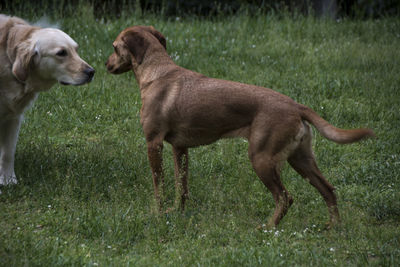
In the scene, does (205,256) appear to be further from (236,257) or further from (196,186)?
(196,186)

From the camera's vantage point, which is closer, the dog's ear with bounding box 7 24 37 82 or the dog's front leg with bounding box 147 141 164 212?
the dog's front leg with bounding box 147 141 164 212

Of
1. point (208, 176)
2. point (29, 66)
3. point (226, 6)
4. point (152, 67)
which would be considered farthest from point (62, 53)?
point (226, 6)

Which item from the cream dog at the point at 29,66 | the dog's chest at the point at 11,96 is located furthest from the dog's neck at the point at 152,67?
the dog's chest at the point at 11,96

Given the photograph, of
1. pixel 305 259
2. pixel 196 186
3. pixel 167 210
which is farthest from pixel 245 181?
pixel 305 259

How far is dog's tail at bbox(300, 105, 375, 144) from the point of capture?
425cm

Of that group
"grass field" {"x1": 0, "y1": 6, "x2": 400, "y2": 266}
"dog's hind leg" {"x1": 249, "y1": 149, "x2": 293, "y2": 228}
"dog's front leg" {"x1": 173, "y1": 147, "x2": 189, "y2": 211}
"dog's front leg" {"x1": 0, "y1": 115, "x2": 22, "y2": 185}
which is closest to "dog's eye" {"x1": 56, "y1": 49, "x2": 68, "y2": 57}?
"dog's front leg" {"x1": 0, "y1": 115, "x2": 22, "y2": 185}

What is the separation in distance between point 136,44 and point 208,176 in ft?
5.27

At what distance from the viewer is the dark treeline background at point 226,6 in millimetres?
10961

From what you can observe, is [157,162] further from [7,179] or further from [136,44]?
[7,179]

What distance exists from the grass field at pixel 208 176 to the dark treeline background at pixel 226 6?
144 centimetres

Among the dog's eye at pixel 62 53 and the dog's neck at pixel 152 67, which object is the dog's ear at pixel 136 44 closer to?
the dog's neck at pixel 152 67

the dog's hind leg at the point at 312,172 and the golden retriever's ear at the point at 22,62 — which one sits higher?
the golden retriever's ear at the point at 22,62

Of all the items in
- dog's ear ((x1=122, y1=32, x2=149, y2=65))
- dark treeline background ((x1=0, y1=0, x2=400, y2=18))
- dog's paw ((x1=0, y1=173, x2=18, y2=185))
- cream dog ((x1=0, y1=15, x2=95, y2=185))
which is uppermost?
dog's ear ((x1=122, y1=32, x2=149, y2=65))

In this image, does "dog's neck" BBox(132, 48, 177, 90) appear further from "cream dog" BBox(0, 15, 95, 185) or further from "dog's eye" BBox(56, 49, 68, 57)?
"dog's eye" BBox(56, 49, 68, 57)
